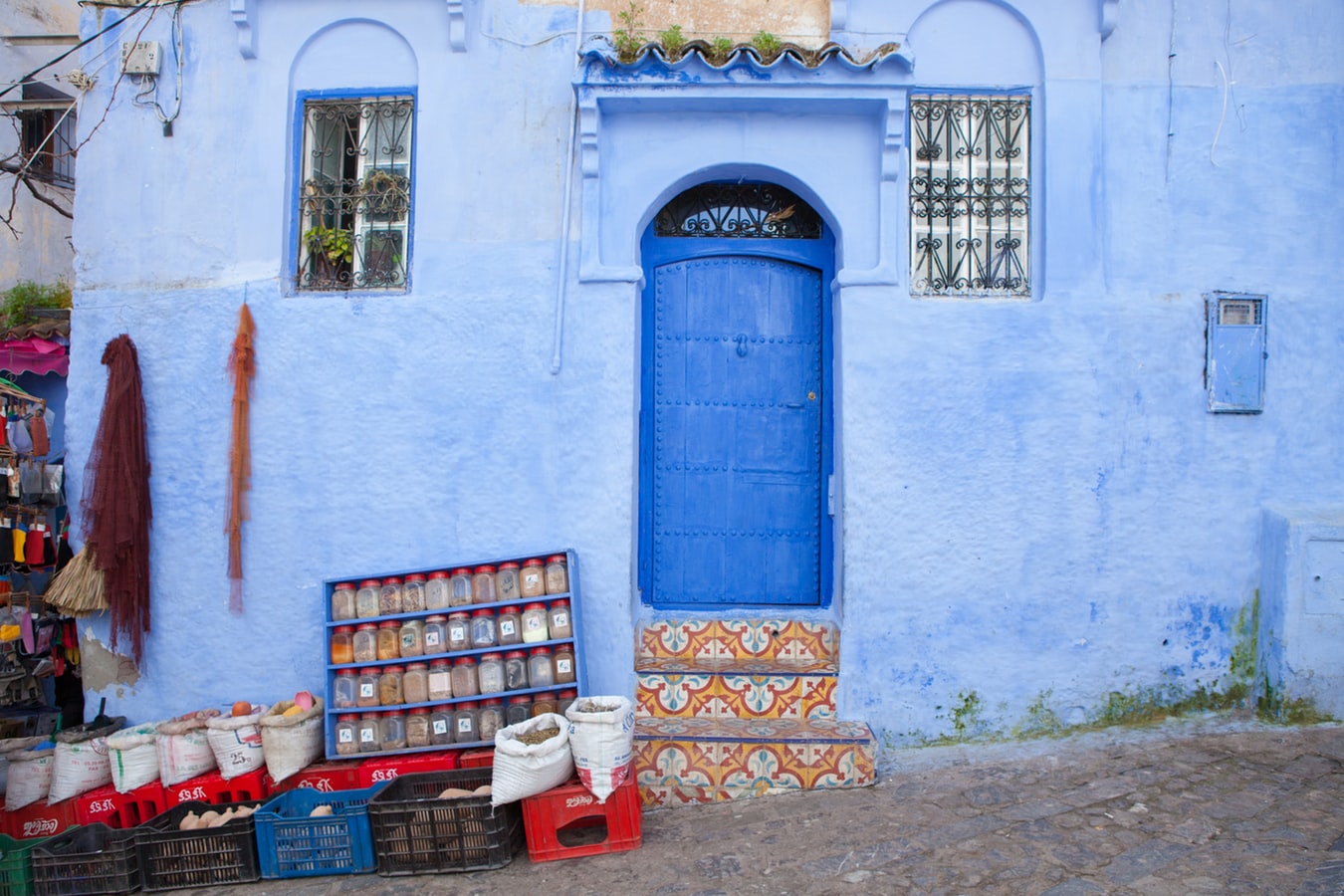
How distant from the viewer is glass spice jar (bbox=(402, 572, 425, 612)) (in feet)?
17.5

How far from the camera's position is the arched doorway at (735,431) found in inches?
228

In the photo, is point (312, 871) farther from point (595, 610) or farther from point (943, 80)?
point (943, 80)

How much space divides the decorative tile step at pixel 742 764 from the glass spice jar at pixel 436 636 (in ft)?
3.97

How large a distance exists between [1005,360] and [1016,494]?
788 mm

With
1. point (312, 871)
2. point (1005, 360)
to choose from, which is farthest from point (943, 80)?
point (312, 871)

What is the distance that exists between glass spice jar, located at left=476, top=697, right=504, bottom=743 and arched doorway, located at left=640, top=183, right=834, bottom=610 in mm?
1162

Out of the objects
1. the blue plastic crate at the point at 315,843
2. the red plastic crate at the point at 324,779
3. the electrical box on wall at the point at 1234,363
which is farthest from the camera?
the electrical box on wall at the point at 1234,363

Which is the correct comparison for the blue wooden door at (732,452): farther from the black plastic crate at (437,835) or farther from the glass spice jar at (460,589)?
the black plastic crate at (437,835)

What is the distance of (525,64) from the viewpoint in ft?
18.6

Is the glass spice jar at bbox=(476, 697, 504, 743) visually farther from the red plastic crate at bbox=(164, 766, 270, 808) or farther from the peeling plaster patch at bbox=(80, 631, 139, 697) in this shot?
the peeling plaster patch at bbox=(80, 631, 139, 697)

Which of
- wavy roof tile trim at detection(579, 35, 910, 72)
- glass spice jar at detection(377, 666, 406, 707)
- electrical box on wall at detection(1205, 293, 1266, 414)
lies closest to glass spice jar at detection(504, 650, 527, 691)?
glass spice jar at detection(377, 666, 406, 707)

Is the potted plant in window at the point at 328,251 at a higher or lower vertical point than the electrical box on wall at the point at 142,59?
lower

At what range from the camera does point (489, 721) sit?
5105mm

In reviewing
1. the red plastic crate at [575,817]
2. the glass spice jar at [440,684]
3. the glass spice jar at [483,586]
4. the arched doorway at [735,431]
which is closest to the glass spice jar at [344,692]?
the glass spice jar at [440,684]
